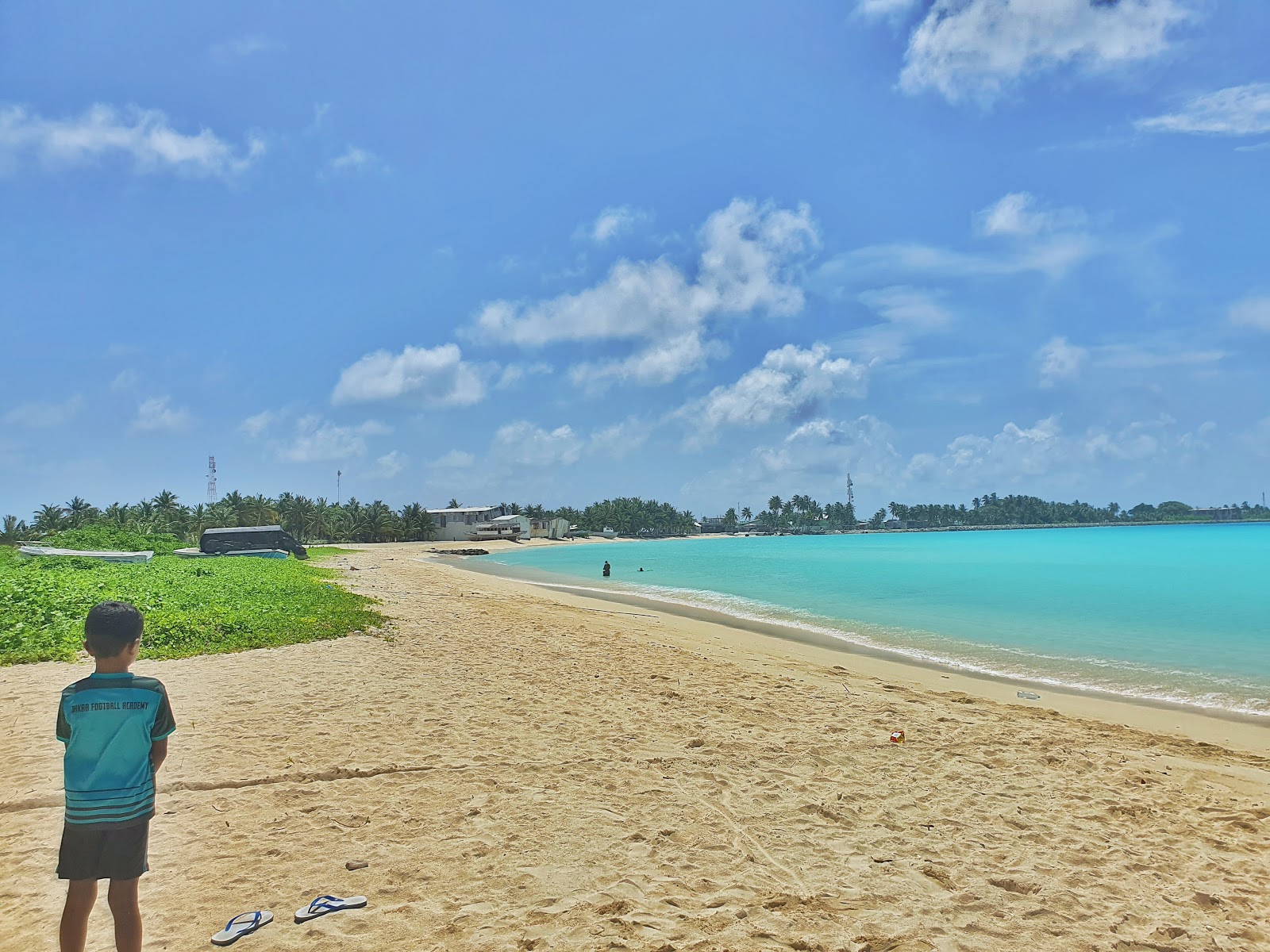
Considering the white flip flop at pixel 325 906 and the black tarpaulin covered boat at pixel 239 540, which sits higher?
the black tarpaulin covered boat at pixel 239 540

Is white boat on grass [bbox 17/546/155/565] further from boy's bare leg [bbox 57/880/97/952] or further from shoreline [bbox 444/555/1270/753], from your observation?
boy's bare leg [bbox 57/880/97/952]

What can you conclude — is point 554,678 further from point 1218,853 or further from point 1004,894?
point 1218,853

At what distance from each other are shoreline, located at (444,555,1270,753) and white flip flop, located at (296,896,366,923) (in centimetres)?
1117

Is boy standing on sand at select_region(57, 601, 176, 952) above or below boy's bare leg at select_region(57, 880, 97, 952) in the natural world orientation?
above

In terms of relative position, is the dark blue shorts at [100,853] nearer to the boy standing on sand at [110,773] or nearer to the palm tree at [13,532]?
the boy standing on sand at [110,773]

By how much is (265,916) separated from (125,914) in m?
1.07

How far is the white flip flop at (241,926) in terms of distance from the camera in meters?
4.11

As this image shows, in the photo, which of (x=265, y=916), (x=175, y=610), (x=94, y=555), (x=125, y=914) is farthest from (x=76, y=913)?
(x=94, y=555)

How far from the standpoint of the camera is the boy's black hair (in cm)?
339

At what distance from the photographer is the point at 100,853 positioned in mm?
3379

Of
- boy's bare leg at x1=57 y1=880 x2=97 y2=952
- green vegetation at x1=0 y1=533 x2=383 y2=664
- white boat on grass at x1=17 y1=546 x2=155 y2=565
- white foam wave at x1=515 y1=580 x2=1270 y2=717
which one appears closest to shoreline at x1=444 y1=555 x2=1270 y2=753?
white foam wave at x1=515 y1=580 x2=1270 y2=717

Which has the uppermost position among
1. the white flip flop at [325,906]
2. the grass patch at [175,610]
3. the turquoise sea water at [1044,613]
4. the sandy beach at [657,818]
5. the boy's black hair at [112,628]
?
the boy's black hair at [112,628]

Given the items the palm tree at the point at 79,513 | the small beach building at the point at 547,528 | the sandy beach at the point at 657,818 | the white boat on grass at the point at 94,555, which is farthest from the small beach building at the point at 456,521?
the sandy beach at the point at 657,818

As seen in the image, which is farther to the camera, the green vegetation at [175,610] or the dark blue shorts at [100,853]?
the green vegetation at [175,610]
